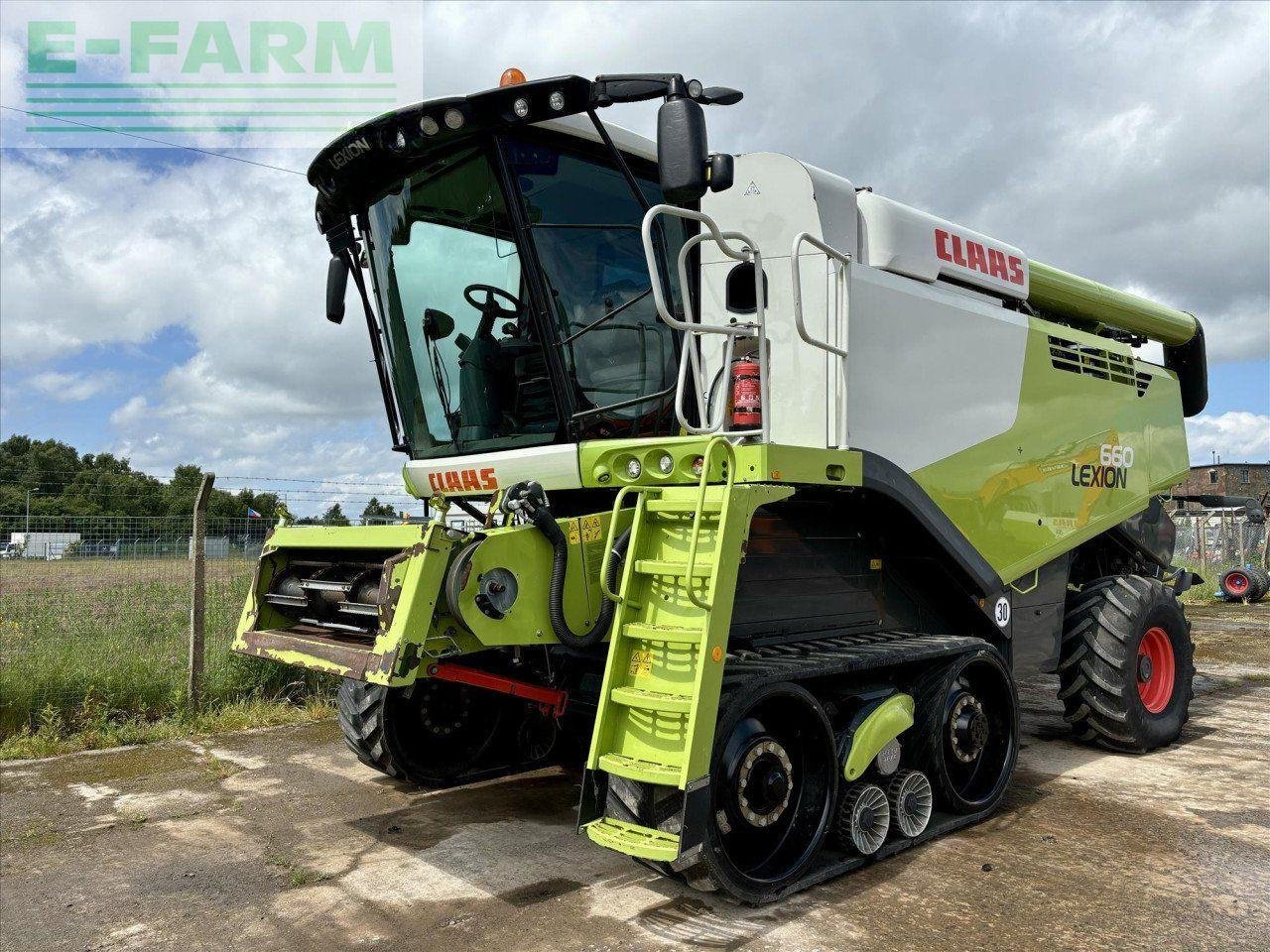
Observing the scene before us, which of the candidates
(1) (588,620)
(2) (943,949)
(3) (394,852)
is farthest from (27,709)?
(2) (943,949)

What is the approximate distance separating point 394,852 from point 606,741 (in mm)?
1379

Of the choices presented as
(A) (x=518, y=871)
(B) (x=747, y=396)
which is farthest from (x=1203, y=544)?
(A) (x=518, y=871)

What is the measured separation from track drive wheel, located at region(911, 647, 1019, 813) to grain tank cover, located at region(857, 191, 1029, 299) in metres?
1.96

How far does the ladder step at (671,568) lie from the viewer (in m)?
3.53

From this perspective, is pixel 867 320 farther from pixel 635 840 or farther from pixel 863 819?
pixel 635 840

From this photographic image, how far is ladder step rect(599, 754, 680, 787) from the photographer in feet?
10.9

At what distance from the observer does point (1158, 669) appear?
20.9 feet

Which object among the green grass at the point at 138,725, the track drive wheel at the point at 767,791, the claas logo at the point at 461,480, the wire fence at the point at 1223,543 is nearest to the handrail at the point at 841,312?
the track drive wheel at the point at 767,791

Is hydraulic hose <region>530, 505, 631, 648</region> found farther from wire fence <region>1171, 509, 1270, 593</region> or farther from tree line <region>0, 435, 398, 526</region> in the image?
wire fence <region>1171, 509, 1270, 593</region>

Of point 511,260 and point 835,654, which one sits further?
point 511,260

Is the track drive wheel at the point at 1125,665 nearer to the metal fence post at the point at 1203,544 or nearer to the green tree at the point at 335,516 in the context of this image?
the green tree at the point at 335,516

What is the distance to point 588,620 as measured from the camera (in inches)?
153

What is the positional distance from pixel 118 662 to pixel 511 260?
14.5ft

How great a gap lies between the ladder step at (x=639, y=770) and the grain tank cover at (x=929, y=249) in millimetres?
2694
